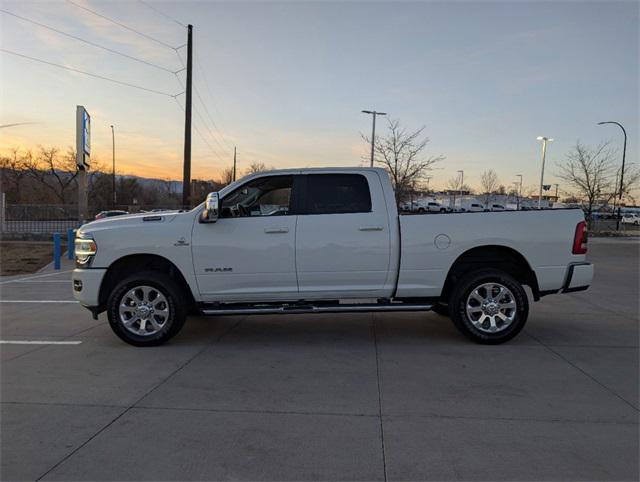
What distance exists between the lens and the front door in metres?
5.52

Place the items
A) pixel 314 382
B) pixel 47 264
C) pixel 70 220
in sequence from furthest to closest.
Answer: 1. pixel 70 220
2. pixel 47 264
3. pixel 314 382

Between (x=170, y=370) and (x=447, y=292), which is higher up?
(x=447, y=292)

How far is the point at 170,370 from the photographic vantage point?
4836 millimetres

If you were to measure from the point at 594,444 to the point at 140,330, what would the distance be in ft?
15.4

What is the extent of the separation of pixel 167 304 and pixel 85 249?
1.17 meters

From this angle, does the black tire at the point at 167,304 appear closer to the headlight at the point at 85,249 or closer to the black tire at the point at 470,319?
the headlight at the point at 85,249

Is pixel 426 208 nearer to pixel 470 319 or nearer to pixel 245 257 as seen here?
pixel 470 319

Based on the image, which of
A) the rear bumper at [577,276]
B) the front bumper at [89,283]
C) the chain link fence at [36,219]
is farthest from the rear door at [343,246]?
the chain link fence at [36,219]

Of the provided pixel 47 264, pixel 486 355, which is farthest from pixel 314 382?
pixel 47 264

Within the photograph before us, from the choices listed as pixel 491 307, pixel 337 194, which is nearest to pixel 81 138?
pixel 337 194

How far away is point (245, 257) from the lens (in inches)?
218

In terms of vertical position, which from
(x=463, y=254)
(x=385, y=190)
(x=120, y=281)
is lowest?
(x=120, y=281)

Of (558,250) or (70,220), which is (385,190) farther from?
(70,220)

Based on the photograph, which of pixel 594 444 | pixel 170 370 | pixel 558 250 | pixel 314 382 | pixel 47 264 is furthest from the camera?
pixel 47 264
